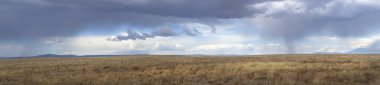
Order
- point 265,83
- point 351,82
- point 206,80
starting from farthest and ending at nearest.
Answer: point 206,80 → point 351,82 → point 265,83

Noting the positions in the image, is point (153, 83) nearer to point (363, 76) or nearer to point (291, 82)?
point (291, 82)

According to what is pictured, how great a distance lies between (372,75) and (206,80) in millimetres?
11083

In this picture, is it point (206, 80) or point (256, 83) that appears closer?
point (256, 83)

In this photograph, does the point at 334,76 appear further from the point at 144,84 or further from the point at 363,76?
the point at 144,84

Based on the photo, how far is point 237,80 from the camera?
2842 cm

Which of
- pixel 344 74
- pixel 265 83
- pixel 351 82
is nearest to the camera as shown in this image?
pixel 265 83

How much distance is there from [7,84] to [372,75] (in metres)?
23.1

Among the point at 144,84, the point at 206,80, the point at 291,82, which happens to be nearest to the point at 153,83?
the point at 144,84

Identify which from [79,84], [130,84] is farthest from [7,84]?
[130,84]

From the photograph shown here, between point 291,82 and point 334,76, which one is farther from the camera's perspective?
point 334,76

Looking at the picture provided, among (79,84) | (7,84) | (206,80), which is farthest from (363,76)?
(7,84)

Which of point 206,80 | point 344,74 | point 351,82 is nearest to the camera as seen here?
point 351,82

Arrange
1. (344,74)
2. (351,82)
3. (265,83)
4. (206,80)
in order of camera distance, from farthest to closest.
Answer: (344,74) < (206,80) < (351,82) < (265,83)

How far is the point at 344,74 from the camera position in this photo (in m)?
31.4
